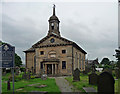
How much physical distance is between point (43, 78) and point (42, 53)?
13.6 metres

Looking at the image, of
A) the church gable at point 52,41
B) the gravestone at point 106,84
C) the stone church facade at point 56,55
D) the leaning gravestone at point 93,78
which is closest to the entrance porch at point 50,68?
the stone church facade at point 56,55

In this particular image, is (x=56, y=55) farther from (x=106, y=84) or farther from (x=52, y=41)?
(x=106, y=84)

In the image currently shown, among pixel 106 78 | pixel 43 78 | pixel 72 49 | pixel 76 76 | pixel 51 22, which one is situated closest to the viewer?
pixel 106 78

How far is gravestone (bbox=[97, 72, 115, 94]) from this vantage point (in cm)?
670

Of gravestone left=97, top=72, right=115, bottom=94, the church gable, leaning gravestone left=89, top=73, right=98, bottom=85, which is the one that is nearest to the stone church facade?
the church gable

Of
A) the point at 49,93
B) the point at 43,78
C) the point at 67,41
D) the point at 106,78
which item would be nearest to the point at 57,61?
the point at 67,41

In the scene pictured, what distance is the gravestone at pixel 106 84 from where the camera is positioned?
6.70m

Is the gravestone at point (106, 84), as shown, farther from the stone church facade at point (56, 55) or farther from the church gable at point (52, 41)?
the church gable at point (52, 41)

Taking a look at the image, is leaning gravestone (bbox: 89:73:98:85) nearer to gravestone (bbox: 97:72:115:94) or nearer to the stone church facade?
gravestone (bbox: 97:72:115:94)

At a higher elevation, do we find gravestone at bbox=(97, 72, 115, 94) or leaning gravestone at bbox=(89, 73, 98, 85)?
gravestone at bbox=(97, 72, 115, 94)

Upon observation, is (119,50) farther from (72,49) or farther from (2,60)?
(2,60)

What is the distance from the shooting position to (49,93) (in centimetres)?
1002

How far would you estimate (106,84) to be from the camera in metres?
6.77

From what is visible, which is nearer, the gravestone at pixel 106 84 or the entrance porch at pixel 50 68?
the gravestone at pixel 106 84
